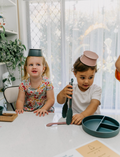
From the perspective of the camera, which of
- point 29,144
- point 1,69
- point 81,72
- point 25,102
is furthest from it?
point 1,69

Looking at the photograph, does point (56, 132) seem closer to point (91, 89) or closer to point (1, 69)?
point (91, 89)

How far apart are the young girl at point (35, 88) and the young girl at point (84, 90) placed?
0.89 ft

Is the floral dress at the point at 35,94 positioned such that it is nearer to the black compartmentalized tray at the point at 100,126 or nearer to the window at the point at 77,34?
the black compartmentalized tray at the point at 100,126

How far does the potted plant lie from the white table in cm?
133

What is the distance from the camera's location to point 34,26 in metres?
2.52

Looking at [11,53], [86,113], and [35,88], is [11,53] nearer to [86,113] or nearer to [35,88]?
[35,88]

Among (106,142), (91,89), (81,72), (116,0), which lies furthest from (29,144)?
(116,0)

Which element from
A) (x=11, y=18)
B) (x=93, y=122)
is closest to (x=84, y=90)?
(x=93, y=122)

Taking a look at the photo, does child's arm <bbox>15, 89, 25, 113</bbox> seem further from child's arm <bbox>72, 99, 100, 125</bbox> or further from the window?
the window

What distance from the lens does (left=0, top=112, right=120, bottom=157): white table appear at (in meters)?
0.67

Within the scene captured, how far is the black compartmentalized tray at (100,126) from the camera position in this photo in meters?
0.76

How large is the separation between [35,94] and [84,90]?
0.50 m

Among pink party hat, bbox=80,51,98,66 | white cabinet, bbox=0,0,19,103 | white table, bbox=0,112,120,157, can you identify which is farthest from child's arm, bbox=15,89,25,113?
white cabinet, bbox=0,0,19,103

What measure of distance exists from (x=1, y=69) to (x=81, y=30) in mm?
1448
